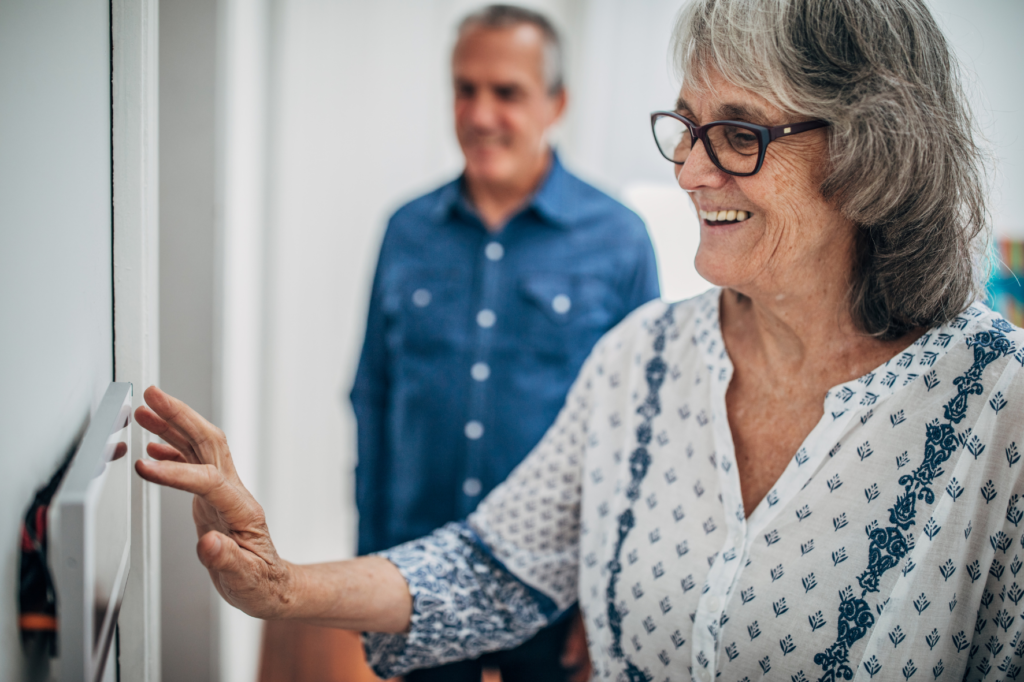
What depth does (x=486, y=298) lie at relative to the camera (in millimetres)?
1722

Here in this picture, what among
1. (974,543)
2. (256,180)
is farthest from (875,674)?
(256,180)

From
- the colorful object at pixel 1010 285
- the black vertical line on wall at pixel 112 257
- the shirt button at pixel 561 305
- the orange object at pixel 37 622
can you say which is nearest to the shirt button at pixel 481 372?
the shirt button at pixel 561 305

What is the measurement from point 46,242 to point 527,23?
147 centimetres

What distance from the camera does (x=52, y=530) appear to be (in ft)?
1.53

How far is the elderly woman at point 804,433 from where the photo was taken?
765 millimetres

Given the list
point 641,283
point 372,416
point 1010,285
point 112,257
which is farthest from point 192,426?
point 1010,285

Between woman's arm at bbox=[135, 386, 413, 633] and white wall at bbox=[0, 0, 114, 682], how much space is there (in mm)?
80

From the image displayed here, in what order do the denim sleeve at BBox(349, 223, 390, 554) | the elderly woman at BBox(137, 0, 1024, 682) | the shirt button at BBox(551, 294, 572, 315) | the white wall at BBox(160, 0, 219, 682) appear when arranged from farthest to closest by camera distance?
the denim sleeve at BBox(349, 223, 390, 554), the shirt button at BBox(551, 294, 572, 315), the white wall at BBox(160, 0, 219, 682), the elderly woman at BBox(137, 0, 1024, 682)

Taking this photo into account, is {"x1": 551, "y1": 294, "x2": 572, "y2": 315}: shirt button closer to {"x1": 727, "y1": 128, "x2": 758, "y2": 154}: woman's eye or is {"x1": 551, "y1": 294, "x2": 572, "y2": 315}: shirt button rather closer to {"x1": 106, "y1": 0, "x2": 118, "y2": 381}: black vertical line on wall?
{"x1": 727, "y1": 128, "x2": 758, "y2": 154}: woman's eye

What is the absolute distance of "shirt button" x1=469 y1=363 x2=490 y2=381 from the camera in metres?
1.69

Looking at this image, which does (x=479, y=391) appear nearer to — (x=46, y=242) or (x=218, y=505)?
(x=218, y=505)

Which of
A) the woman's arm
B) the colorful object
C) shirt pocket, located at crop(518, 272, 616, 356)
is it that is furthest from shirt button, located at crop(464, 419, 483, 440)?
the colorful object

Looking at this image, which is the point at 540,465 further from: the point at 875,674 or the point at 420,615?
the point at 875,674

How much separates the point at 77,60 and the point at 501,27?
1.30 m
